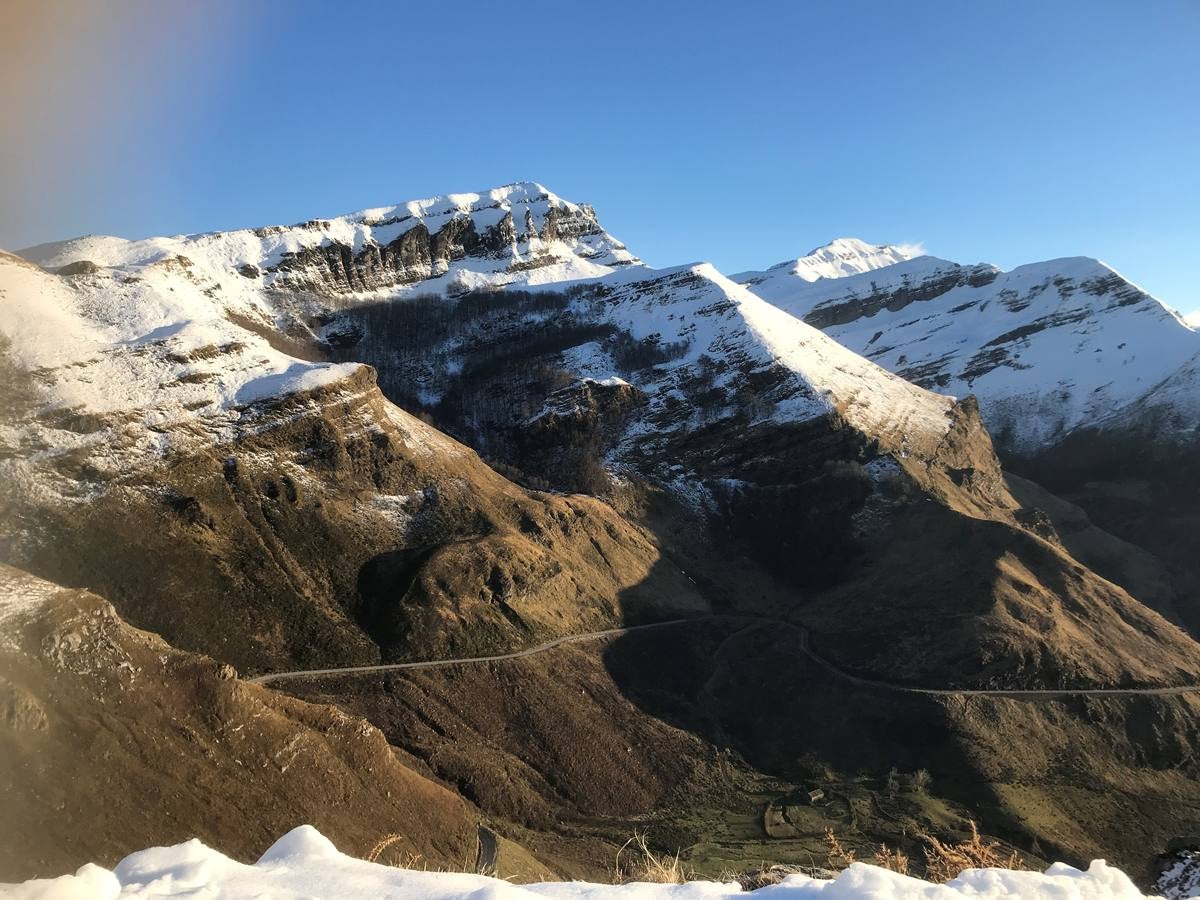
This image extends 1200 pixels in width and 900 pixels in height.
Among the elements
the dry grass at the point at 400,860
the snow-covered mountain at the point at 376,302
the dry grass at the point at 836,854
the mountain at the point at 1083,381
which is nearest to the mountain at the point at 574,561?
the snow-covered mountain at the point at 376,302

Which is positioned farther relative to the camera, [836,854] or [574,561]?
[574,561]

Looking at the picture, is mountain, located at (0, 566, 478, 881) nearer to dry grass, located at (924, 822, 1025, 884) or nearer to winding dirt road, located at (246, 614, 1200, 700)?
winding dirt road, located at (246, 614, 1200, 700)

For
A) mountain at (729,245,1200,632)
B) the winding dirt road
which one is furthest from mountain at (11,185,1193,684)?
mountain at (729,245,1200,632)

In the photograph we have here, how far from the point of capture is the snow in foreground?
5.72m

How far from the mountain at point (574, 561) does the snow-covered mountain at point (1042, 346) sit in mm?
37964

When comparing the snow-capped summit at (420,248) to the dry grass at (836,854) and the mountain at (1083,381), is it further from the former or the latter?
the dry grass at (836,854)

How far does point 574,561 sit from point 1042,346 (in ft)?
368

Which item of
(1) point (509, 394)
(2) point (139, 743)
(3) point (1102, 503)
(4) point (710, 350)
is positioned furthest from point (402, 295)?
(2) point (139, 743)

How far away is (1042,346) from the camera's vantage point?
136m

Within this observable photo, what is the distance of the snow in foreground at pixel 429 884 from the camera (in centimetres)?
572

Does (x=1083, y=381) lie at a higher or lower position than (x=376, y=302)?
lower

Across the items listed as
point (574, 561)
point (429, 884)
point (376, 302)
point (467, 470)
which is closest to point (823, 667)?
point (574, 561)

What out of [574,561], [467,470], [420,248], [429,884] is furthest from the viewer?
[420,248]

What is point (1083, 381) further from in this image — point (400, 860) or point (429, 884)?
point (429, 884)
